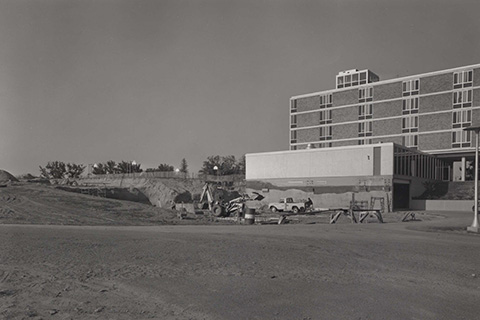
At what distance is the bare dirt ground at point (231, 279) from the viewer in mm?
5832

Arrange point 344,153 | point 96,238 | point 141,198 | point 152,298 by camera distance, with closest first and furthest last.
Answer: point 152,298 < point 96,238 < point 344,153 < point 141,198

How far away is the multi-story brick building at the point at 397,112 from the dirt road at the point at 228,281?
1862 inches

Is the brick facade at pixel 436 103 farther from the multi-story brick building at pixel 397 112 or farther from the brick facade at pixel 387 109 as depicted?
the brick facade at pixel 387 109

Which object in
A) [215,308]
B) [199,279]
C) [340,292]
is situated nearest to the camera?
[215,308]

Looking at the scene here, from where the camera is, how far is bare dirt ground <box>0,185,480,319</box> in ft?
19.1

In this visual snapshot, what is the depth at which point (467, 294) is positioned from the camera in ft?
23.1

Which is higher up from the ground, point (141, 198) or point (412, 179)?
point (412, 179)

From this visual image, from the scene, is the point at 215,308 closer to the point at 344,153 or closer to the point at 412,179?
the point at 344,153

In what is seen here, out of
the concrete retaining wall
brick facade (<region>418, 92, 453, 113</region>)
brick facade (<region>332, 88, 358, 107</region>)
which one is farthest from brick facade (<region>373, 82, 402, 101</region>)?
the concrete retaining wall

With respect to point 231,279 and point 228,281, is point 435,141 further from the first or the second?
point 228,281

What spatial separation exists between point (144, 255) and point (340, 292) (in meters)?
5.15

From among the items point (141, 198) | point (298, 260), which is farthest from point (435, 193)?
point (298, 260)

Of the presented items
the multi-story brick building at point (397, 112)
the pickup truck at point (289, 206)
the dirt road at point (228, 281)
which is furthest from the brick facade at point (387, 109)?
the dirt road at point (228, 281)

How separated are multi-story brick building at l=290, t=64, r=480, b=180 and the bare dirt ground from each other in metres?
46.5
